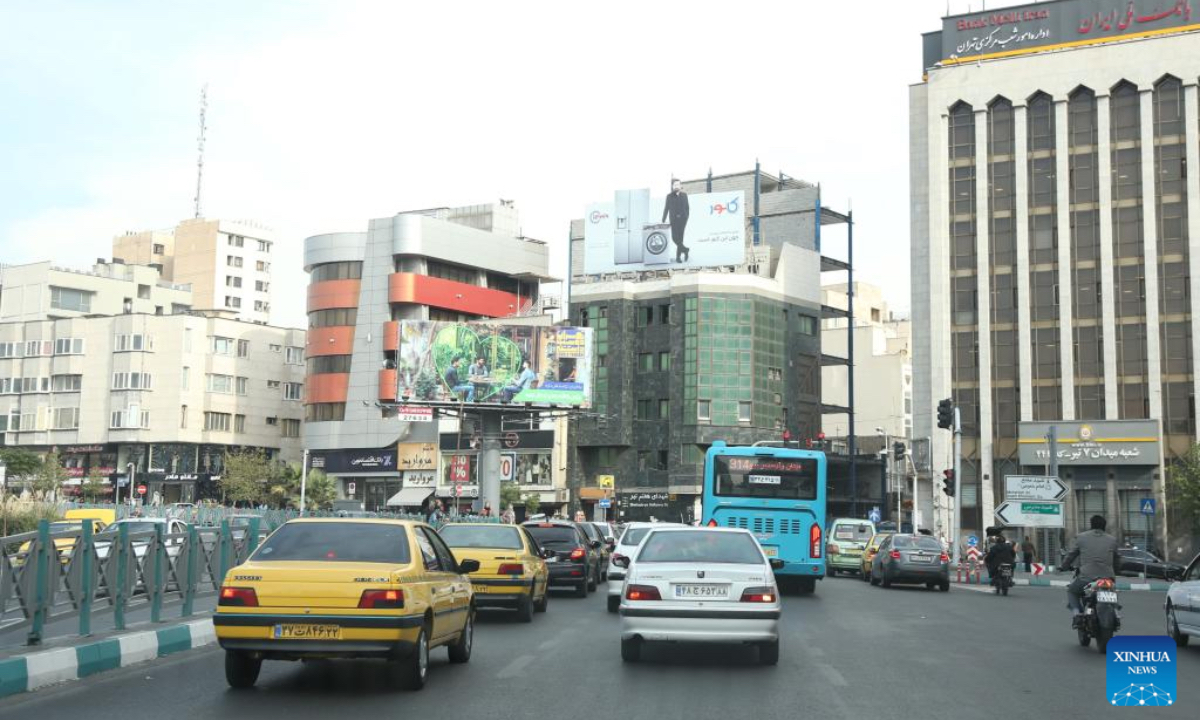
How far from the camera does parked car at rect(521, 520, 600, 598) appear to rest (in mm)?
25672

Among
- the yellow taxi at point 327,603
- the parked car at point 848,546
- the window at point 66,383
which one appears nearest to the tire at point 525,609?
the yellow taxi at point 327,603

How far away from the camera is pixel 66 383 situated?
4018 inches

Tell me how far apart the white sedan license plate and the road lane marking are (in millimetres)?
1776

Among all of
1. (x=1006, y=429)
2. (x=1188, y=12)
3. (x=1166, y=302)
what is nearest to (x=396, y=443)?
(x=1006, y=429)

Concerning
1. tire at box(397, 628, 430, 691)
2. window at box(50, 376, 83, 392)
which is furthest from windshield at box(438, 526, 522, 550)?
window at box(50, 376, 83, 392)

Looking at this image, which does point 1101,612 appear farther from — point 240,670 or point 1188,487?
point 1188,487

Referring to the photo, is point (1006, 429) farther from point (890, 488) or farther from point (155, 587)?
point (155, 587)

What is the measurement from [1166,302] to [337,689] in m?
68.2

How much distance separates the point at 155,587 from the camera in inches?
619

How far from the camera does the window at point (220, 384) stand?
102 m

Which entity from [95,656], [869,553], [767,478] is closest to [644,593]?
[95,656]

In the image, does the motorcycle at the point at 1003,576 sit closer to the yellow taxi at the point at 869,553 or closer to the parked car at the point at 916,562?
the parked car at the point at 916,562

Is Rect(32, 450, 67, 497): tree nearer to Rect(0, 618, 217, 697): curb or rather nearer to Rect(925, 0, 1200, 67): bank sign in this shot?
Rect(925, 0, 1200, 67): bank sign

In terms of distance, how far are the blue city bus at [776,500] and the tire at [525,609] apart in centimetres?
945
